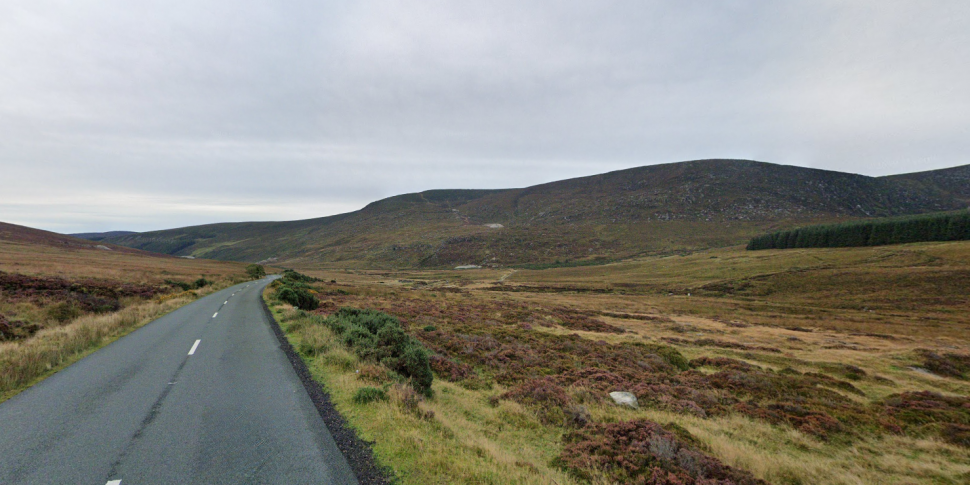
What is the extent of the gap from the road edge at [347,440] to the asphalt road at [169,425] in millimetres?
150

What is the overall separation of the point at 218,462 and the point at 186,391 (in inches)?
172

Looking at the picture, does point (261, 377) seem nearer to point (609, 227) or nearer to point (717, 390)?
point (717, 390)

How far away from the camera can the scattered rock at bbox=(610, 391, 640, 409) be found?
1179 centimetres

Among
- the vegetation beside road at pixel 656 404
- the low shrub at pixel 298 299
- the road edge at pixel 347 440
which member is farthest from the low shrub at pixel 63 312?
the road edge at pixel 347 440

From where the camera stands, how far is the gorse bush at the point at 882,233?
8569 cm

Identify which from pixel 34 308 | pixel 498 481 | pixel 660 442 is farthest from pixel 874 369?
pixel 34 308

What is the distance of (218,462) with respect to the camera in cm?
573

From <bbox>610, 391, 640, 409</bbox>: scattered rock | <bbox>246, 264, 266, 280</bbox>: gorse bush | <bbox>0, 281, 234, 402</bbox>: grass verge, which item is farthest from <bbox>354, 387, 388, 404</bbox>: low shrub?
<bbox>246, 264, 266, 280</bbox>: gorse bush

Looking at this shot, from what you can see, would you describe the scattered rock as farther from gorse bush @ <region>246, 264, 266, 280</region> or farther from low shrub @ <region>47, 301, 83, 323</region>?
gorse bush @ <region>246, 264, 266, 280</region>

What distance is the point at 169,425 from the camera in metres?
6.95

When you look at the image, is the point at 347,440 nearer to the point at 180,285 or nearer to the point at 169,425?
the point at 169,425

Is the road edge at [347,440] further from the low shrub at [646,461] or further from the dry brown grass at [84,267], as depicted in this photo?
the dry brown grass at [84,267]

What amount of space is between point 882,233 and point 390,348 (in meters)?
138

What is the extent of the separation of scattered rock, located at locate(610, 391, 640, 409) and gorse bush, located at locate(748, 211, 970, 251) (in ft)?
408
